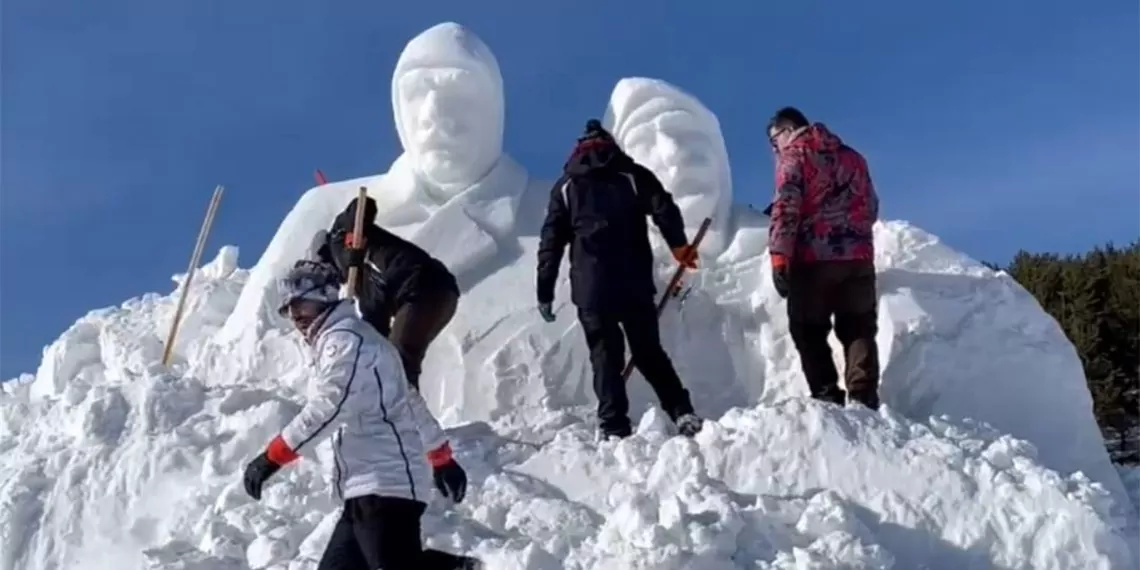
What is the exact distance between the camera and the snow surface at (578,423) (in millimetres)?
5285

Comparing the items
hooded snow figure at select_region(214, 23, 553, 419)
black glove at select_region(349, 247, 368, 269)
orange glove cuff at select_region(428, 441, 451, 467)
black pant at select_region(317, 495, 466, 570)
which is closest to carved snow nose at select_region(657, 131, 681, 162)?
hooded snow figure at select_region(214, 23, 553, 419)

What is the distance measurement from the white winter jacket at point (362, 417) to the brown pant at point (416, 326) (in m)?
2.17

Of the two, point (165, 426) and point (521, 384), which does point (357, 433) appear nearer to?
point (165, 426)

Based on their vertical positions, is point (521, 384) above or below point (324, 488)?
above

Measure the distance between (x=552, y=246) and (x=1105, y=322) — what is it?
9.16m

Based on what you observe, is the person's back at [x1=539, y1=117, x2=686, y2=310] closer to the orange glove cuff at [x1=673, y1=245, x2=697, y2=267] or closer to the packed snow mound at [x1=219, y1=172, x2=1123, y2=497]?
the orange glove cuff at [x1=673, y1=245, x2=697, y2=267]

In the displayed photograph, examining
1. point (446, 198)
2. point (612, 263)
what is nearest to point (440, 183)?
point (446, 198)

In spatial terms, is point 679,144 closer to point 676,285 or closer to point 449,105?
point 676,285

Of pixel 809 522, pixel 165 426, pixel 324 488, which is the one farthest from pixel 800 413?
pixel 165 426

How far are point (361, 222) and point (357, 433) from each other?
2052mm

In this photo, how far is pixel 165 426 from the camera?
6359 millimetres

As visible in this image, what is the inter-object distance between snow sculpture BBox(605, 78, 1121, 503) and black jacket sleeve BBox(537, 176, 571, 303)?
3.30 ft

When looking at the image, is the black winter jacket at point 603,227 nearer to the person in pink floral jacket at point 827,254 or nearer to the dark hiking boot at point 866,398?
the person in pink floral jacket at point 827,254

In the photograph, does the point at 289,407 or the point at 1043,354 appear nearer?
the point at 289,407
